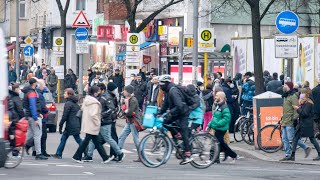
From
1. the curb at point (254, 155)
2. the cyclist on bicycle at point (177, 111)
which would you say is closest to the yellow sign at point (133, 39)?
the curb at point (254, 155)

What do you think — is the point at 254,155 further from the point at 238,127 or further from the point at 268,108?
the point at 238,127

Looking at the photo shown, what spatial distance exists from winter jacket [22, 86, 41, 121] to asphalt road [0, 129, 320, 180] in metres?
1.00

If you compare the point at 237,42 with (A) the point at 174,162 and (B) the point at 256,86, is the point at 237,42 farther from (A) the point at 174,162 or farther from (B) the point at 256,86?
(A) the point at 174,162

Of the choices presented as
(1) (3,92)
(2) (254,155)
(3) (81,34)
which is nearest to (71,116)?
(2) (254,155)

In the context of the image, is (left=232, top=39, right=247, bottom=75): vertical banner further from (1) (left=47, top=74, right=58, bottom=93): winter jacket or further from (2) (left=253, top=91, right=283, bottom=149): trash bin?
(2) (left=253, top=91, right=283, bottom=149): trash bin

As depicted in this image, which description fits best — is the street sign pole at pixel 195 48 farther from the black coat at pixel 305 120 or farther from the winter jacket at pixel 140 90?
the black coat at pixel 305 120

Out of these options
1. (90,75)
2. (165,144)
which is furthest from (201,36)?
(90,75)

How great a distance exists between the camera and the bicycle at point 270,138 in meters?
23.8

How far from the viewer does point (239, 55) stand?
42281mm

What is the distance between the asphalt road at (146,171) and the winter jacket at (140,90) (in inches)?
502

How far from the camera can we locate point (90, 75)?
46656mm

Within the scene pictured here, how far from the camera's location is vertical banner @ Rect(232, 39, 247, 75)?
137 ft

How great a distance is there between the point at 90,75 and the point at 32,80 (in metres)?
25.8

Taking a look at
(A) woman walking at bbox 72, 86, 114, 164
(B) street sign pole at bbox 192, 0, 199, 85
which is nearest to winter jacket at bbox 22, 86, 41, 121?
(A) woman walking at bbox 72, 86, 114, 164
